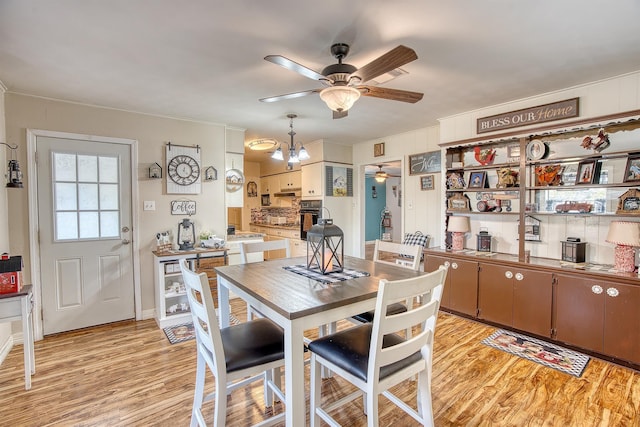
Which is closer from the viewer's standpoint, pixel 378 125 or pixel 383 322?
pixel 383 322

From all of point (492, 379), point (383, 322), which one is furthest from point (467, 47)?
point (492, 379)

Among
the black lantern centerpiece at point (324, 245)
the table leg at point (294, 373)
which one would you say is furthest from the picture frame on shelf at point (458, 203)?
the table leg at point (294, 373)

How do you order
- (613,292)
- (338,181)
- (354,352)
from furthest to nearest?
(338,181)
(613,292)
(354,352)

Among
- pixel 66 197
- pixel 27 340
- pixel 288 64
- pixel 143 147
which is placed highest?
pixel 288 64

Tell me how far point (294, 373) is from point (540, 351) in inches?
96.8

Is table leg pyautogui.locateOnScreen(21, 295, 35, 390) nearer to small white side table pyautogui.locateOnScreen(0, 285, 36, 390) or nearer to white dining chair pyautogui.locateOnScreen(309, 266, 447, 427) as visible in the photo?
small white side table pyautogui.locateOnScreen(0, 285, 36, 390)

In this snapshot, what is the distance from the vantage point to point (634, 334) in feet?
7.89

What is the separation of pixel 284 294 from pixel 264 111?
242 centimetres

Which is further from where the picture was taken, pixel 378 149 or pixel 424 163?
pixel 378 149

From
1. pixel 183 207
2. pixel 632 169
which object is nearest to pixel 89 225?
pixel 183 207

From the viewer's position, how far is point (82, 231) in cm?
326

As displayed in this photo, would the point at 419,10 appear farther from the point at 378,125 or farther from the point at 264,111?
the point at 378,125

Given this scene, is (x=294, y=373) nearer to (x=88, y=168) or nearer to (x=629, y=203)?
(x=629, y=203)

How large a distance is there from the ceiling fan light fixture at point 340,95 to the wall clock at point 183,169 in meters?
2.37
